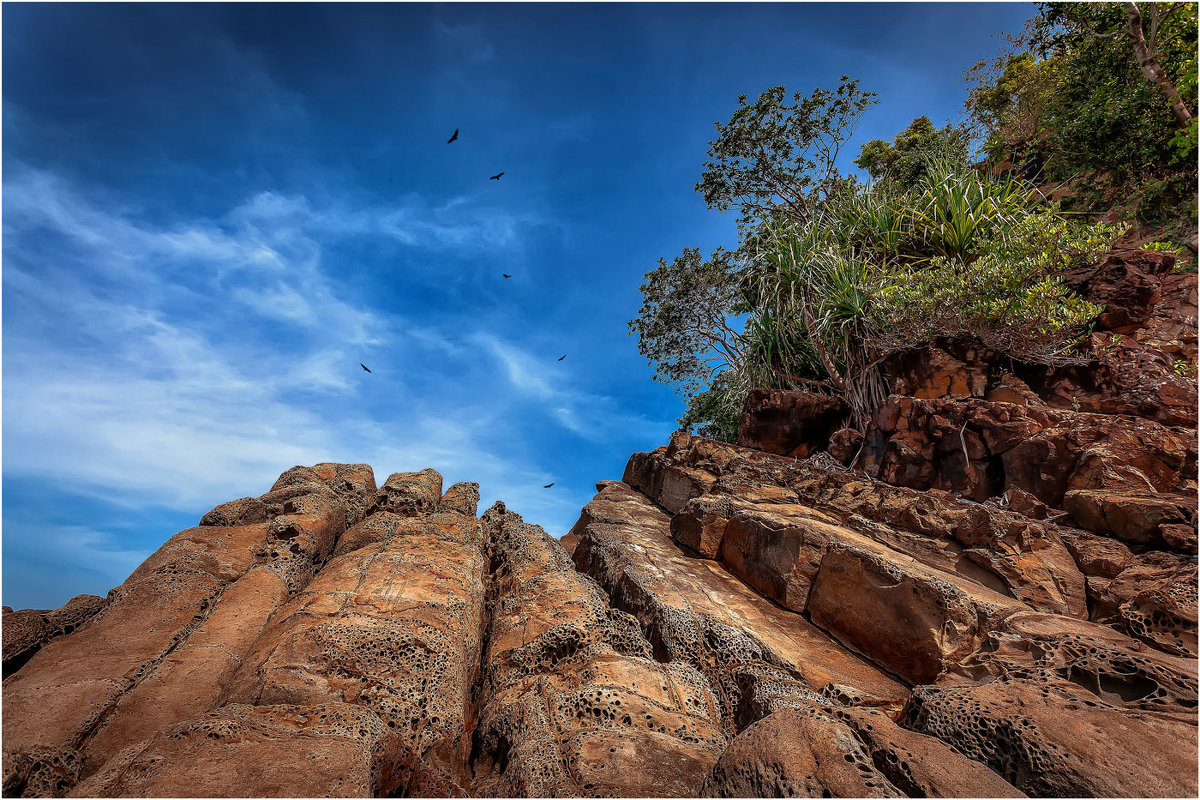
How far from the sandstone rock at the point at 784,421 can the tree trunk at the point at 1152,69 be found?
9891 millimetres

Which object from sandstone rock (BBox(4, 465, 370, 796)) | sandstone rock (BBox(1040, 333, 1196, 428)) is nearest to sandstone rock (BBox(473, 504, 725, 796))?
sandstone rock (BBox(4, 465, 370, 796))

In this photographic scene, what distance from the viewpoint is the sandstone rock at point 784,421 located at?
12.5 metres

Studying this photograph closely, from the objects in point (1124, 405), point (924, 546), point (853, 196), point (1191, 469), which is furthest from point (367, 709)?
point (853, 196)

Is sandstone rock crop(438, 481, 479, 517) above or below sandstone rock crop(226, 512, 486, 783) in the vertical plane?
above

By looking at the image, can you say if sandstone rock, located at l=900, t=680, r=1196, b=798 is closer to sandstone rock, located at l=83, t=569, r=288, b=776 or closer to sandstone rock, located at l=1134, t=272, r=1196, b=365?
sandstone rock, located at l=83, t=569, r=288, b=776

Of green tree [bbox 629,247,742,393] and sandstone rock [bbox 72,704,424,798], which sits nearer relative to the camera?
sandstone rock [bbox 72,704,424,798]

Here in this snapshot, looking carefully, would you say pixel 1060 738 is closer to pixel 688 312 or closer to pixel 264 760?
pixel 264 760

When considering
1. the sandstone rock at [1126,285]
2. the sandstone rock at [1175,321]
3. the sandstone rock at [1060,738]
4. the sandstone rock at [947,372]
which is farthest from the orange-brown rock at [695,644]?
the sandstone rock at [1126,285]

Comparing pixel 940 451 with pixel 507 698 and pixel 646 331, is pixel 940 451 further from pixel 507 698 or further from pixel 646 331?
pixel 646 331

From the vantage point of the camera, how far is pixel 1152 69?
12.1m

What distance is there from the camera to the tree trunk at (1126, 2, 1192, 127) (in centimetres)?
1149

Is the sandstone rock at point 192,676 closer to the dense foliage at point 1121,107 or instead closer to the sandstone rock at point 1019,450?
the sandstone rock at point 1019,450

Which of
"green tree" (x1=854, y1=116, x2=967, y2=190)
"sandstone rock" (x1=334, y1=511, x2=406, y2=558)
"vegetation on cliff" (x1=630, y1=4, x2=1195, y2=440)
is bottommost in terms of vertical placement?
"sandstone rock" (x1=334, y1=511, x2=406, y2=558)

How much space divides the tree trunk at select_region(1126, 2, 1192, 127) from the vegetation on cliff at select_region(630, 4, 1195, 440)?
0.32 ft
